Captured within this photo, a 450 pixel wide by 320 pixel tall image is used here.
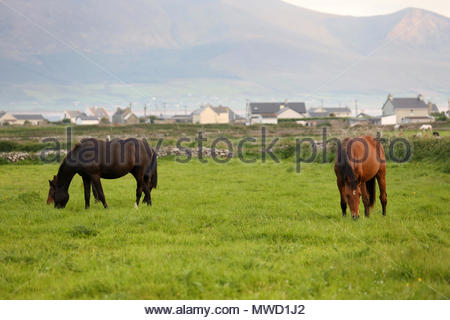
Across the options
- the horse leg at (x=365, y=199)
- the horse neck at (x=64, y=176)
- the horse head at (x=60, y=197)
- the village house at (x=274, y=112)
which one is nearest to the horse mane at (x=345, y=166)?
the horse leg at (x=365, y=199)

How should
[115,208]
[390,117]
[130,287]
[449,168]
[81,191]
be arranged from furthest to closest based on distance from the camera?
[390,117]
[449,168]
[81,191]
[115,208]
[130,287]

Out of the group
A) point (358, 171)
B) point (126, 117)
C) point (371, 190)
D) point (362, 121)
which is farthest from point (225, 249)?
point (126, 117)

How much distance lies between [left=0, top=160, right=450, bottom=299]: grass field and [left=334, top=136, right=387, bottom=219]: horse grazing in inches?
21.0

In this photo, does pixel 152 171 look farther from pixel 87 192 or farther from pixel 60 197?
pixel 60 197

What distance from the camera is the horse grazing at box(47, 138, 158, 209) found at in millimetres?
13094

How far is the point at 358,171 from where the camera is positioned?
10.7 metres

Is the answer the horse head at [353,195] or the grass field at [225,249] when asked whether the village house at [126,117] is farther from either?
the horse head at [353,195]

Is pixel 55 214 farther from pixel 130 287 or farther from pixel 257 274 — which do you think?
pixel 257 274

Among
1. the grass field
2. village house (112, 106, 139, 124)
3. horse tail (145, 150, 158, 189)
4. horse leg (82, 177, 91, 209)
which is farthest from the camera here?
village house (112, 106, 139, 124)

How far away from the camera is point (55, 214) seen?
1192 cm

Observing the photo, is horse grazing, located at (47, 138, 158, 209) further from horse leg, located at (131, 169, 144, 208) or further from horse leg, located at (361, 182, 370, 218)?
horse leg, located at (361, 182, 370, 218)

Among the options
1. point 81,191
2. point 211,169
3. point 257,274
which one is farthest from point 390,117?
point 257,274

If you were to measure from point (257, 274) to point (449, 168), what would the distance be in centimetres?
1776

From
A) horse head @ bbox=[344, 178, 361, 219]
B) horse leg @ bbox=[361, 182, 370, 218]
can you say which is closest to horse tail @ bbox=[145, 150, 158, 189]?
horse head @ bbox=[344, 178, 361, 219]
